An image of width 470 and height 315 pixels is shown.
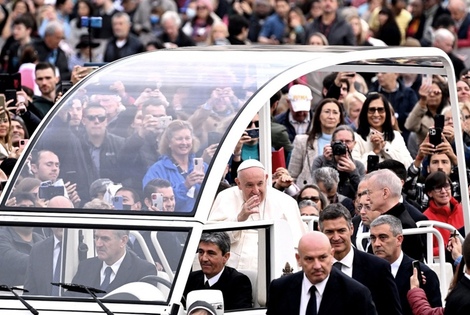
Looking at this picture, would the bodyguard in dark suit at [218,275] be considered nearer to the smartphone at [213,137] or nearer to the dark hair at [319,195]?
the smartphone at [213,137]

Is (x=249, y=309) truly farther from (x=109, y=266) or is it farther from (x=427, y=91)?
(x=427, y=91)

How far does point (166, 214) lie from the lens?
1075cm

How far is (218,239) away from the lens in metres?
10.8

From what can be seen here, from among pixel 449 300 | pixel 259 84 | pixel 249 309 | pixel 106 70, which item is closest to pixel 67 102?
pixel 106 70

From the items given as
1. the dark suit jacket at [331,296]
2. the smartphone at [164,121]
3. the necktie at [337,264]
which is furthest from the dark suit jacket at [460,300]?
the smartphone at [164,121]

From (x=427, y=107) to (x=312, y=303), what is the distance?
8950 millimetres

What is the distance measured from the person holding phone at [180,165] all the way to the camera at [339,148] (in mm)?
3945

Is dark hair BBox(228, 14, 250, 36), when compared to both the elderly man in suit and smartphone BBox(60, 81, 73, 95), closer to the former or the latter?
smartphone BBox(60, 81, 73, 95)

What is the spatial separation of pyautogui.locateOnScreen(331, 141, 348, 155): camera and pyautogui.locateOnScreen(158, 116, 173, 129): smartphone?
12.9 feet

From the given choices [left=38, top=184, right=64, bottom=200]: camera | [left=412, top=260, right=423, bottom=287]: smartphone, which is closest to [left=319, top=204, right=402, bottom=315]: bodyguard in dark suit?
[left=412, top=260, right=423, bottom=287]: smartphone

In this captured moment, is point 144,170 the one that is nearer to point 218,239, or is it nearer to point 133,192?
point 133,192

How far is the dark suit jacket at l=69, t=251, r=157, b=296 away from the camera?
10.5 meters

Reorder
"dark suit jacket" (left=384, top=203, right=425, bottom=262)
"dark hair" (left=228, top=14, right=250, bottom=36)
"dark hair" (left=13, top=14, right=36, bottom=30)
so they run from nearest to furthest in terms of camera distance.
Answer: "dark suit jacket" (left=384, top=203, right=425, bottom=262) → "dark hair" (left=228, top=14, right=250, bottom=36) → "dark hair" (left=13, top=14, right=36, bottom=30)

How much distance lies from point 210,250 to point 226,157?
66 cm
